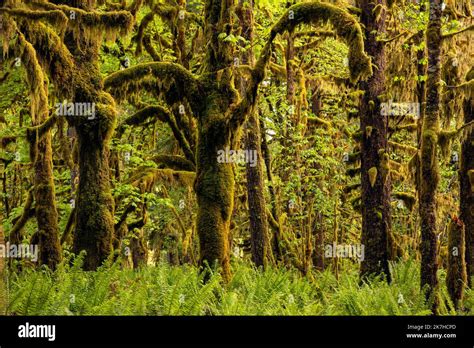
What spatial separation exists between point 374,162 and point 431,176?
220 inches

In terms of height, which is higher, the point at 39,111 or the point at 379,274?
the point at 39,111

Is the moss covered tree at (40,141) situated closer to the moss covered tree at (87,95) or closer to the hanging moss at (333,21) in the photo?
the moss covered tree at (87,95)

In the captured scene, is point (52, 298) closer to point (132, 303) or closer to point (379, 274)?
point (132, 303)

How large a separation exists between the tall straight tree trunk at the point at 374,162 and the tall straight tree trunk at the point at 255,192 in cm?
267

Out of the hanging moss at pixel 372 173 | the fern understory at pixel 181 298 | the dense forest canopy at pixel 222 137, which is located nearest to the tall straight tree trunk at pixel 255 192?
the dense forest canopy at pixel 222 137

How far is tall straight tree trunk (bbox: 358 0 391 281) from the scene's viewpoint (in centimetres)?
1599

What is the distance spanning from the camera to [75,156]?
17.6 m

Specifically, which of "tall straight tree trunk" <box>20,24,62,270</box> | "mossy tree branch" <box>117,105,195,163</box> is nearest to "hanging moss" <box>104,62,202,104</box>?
"mossy tree branch" <box>117,105,195,163</box>

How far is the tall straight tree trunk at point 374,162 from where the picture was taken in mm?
15992

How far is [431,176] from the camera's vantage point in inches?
414
